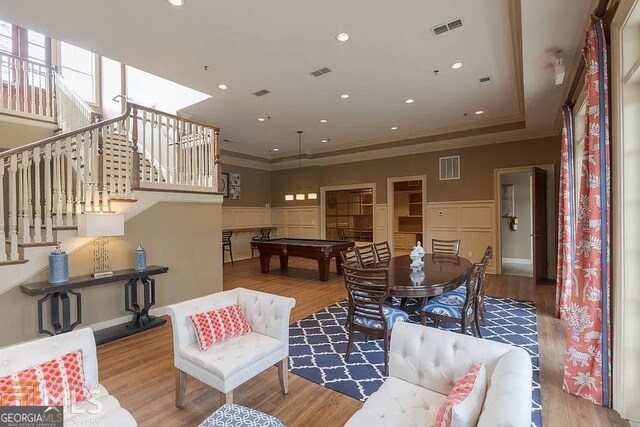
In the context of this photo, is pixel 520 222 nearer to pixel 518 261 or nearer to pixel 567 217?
pixel 518 261

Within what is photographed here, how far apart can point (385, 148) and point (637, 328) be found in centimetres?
662

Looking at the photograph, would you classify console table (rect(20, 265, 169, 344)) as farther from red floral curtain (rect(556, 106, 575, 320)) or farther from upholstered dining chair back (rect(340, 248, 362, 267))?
red floral curtain (rect(556, 106, 575, 320))

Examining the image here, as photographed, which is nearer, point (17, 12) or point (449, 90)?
point (17, 12)

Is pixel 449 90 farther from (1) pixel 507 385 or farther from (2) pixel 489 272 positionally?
(1) pixel 507 385

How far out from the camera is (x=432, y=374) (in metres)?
1.79

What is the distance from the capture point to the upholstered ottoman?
148 centimetres

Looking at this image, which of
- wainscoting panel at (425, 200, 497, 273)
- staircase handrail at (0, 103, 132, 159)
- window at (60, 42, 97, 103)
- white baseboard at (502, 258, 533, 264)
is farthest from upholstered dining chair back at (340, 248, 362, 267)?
window at (60, 42, 97, 103)

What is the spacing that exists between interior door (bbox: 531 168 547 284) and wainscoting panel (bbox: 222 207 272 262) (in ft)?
24.3

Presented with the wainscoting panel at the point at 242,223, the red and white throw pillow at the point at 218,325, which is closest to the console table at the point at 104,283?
the red and white throw pillow at the point at 218,325

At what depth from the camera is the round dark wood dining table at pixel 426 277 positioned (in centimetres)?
296

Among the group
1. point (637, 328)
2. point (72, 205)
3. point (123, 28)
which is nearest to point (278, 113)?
point (123, 28)

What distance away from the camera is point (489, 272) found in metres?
7.05

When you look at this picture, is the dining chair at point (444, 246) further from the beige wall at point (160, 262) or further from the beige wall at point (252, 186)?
the beige wall at point (252, 186)

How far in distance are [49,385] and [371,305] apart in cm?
228
